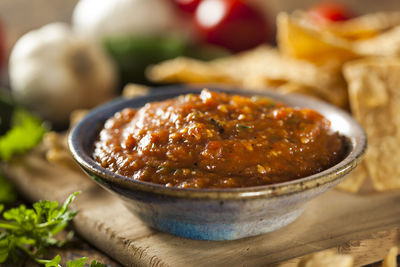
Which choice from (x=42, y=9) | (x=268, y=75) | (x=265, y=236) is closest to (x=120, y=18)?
(x=42, y=9)

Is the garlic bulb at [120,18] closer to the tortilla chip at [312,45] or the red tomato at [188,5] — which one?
the red tomato at [188,5]

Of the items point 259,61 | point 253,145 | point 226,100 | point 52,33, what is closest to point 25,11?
point 52,33

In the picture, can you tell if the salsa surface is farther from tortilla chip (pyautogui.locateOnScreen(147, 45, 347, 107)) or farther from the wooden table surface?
the wooden table surface

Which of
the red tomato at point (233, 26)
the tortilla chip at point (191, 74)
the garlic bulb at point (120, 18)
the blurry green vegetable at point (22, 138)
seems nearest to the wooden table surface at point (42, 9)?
the red tomato at point (233, 26)

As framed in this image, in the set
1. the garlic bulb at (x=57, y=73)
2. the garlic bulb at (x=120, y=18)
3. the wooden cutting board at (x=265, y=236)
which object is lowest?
the wooden cutting board at (x=265, y=236)

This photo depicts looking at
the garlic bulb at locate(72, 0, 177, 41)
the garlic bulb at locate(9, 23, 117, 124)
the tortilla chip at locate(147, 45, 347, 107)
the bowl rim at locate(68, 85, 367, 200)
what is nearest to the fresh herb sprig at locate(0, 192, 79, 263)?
the bowl rim at locate(68, 85, 367, 200)

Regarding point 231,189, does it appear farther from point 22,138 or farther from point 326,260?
point 22,138
